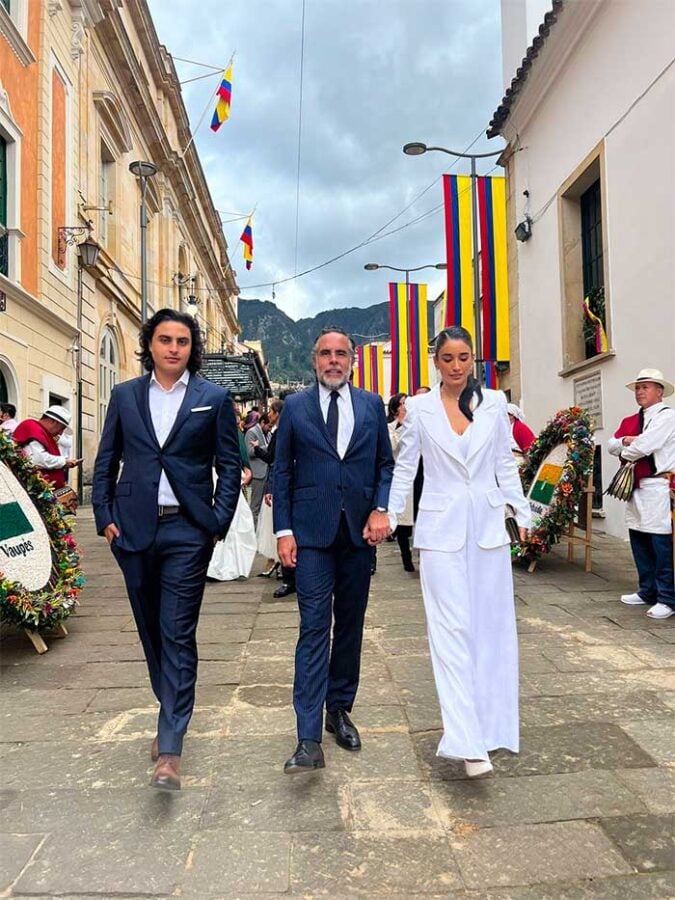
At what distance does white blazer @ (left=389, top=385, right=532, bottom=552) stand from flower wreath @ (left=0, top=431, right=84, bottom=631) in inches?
107

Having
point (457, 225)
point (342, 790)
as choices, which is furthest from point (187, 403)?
point (457, 225)

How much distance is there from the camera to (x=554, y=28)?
10242 mm

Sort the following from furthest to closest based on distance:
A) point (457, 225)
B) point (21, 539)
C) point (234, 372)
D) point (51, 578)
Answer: point (234, 372), point (457, 225), point (51, 578), point (21, 539)

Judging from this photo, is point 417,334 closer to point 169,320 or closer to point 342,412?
point 342,412

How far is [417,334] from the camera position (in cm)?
1905

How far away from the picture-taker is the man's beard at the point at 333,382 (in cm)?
300

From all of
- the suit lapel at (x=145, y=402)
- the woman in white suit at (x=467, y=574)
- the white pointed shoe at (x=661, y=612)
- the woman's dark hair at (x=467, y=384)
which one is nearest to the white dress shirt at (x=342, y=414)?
the woman in white suit at (x=467, y=574)

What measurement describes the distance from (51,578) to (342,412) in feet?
9.39

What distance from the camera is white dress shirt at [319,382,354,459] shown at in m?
2.97

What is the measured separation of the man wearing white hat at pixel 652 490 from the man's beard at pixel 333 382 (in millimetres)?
3249

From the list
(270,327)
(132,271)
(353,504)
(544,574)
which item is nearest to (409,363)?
(132,271)

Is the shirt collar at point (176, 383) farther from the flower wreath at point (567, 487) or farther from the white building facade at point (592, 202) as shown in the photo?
the white building facade at point (592, 202)

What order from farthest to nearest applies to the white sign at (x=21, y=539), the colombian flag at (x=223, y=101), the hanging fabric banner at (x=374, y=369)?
1. the hanging fabric banner at (x=374, y=369)
2. the colombian flag at (x=223, y=101)
3. the white sign at (x=21, y=539)

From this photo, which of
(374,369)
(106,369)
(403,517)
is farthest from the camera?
(374,369)
